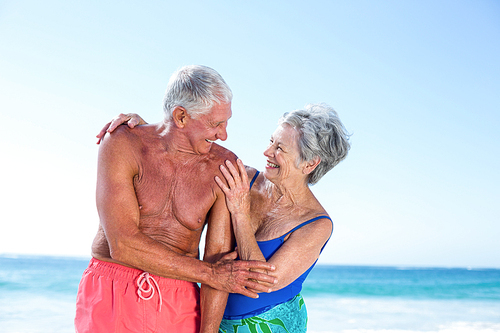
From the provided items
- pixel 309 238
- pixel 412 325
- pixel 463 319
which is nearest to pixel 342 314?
pixel 412 325

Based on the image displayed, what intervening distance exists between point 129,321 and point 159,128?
1045mm

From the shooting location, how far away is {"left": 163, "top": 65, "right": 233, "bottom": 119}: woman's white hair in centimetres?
223

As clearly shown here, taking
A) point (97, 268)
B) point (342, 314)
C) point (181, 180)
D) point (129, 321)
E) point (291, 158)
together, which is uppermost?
point (291, 158)

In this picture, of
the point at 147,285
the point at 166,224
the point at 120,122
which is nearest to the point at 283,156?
the point at 166,224

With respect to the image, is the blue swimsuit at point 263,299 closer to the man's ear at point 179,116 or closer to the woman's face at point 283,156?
the woman's face at point 283,156

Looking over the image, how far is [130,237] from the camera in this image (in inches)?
85.1

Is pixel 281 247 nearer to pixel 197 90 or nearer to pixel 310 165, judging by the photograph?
pixel 310 165

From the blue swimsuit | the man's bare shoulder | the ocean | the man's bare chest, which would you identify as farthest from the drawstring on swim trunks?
the ocean

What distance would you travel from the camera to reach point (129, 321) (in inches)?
88.3

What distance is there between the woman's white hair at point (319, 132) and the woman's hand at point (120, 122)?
37.2 inches

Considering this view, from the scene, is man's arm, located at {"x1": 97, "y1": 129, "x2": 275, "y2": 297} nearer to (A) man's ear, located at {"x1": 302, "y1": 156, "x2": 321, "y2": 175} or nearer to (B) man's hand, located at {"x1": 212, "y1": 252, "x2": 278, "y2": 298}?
(B) man's hand, located at {"x1": 212, "y1": 252, "x2": 278, "y2": 298}

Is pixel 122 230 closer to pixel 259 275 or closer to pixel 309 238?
pixel 259 275

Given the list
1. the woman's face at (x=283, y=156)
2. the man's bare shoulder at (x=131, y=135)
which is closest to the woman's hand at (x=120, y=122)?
the man's bare shoulder at (x=131, y=135)

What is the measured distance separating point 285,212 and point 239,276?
2.01 ft
